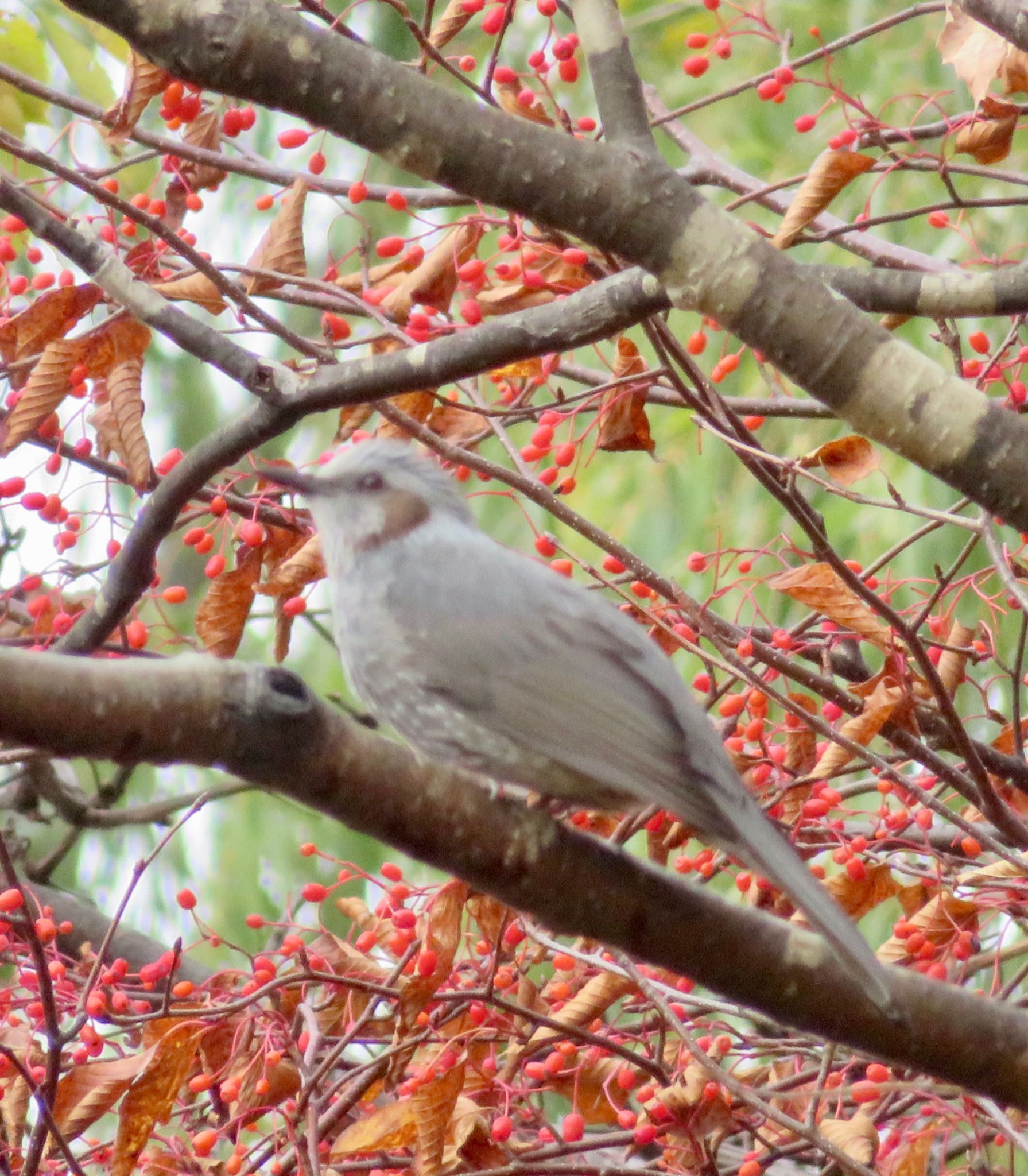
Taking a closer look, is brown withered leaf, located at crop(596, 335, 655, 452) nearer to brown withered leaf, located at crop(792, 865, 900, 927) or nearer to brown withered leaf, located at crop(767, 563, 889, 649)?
brown withered leaf, located at crop(767, 563, 889, 649)

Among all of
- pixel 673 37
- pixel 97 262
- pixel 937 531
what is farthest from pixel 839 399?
pixel 673 37

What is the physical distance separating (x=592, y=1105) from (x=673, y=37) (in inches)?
168

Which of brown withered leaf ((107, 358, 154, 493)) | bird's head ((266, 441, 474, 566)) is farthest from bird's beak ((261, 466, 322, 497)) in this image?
brown withered leaf ((107, 358, 154, 493))

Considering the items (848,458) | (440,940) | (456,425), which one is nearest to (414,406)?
(456,425)

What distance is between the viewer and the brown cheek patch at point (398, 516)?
3324mm

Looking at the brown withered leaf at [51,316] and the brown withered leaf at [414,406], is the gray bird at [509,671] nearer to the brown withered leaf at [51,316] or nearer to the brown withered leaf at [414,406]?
the brown withered leaf at [414,406]

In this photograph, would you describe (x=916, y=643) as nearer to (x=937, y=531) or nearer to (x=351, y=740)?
(x=351, y=740)

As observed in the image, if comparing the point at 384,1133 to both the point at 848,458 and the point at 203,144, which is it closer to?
the point at 848,458

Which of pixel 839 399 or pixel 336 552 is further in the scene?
pixel 336 552

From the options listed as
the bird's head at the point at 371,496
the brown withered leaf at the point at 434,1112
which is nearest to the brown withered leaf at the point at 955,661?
the bird's head at the point at 371,496

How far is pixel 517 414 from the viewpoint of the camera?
122 inches

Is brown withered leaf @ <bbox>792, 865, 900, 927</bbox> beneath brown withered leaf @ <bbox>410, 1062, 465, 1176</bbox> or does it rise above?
above

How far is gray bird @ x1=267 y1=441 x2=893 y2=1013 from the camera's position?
2.83 meters

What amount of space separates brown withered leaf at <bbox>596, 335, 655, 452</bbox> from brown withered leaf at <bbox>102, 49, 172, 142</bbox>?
3.24 ft
